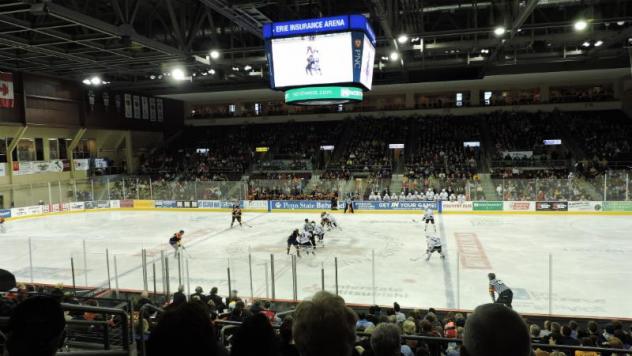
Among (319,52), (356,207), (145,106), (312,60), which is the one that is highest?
(145,106)

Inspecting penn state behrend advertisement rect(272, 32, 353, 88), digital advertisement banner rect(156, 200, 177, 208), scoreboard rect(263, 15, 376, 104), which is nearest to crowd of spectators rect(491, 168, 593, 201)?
scoreboard rect(263, 15, 376, 104)

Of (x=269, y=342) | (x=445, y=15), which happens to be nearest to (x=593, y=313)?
(x=269, y=342)

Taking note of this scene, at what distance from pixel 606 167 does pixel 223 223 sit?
25.7 m

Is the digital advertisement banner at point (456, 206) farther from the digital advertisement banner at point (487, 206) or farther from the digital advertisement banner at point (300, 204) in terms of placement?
the digital advertisement banner at point (300, 204)

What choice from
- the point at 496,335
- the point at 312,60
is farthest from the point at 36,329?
the point at 312,60

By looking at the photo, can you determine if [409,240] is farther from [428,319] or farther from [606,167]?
[606,167]

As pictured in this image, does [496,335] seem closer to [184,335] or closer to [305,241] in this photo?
[184,335]

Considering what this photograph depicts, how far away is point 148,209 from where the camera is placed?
114 feet

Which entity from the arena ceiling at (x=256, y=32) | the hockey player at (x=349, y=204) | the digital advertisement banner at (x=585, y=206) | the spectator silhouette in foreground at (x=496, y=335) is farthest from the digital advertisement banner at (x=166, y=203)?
the spectator silhouette in foreground at (x=496, y=335)

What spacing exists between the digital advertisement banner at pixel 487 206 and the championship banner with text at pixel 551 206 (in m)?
2.11

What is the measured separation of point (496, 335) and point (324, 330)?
0.71 m

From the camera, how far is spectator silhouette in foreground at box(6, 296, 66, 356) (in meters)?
1.91

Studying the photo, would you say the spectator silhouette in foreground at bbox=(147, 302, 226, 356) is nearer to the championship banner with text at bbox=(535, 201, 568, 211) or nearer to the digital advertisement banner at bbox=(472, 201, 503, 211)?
the digital advertisement banner at bbox=(472, 201, 503, 211)

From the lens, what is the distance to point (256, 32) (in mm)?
20172
